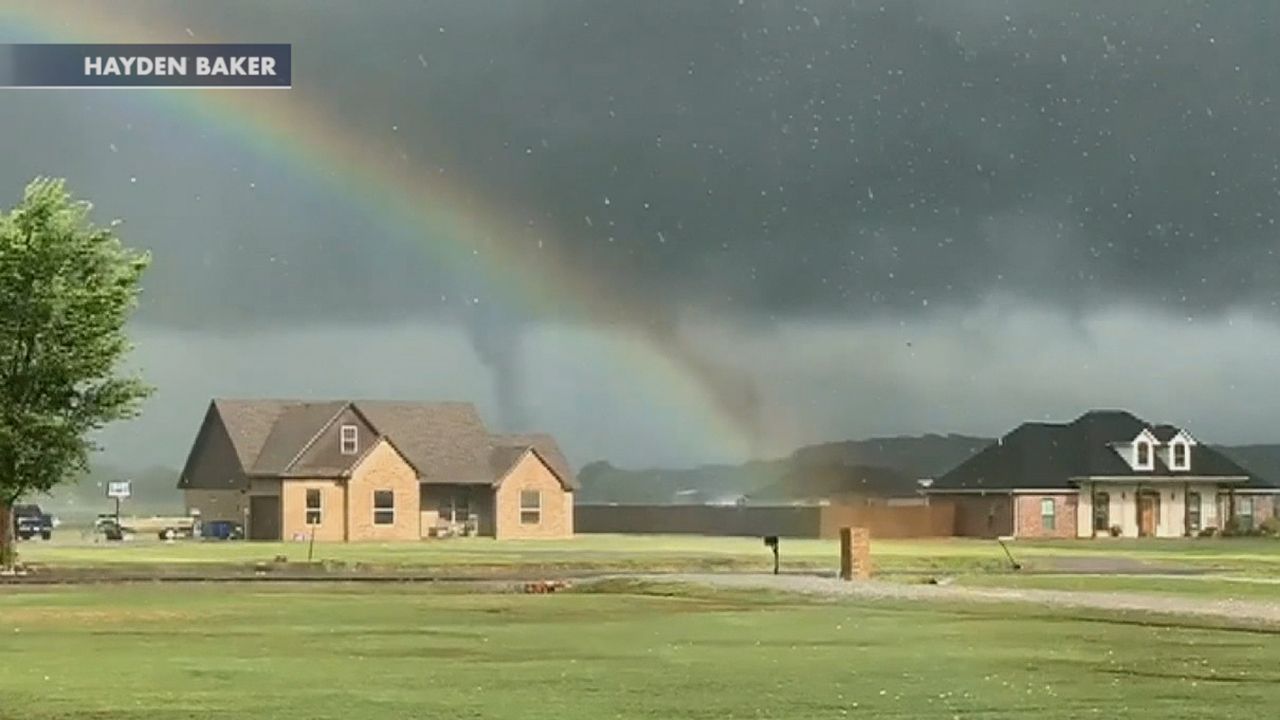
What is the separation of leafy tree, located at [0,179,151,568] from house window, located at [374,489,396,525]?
3135 centimetres

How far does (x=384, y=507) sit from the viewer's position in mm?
98312

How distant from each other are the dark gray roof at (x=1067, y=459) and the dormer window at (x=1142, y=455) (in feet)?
1.30

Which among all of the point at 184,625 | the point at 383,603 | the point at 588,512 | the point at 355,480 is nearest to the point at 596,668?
the point at 184,625

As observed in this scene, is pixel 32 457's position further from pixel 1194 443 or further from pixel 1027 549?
pixel 1194 443

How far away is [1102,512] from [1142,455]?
6096 mm

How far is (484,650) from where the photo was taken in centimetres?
3023

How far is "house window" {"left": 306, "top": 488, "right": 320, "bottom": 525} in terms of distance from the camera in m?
96.8

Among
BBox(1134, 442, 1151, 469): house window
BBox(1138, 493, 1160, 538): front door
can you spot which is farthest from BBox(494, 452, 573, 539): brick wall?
BBox(1134, 442, 1151, 469): house window

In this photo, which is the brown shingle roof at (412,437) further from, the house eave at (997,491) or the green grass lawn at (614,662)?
the green grass lawn at (614,662)

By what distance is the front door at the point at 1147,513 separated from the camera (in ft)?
341

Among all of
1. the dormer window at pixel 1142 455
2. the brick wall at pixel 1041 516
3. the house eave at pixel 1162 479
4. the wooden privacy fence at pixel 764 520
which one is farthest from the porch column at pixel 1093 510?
the wooden privacy fence at pixel 764 520

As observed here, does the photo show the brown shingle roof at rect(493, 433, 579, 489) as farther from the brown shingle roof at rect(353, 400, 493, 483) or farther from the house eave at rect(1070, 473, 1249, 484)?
the house eave at rect(1070, 473, 1249, 484)

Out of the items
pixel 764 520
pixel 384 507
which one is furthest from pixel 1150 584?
pixel 384 507

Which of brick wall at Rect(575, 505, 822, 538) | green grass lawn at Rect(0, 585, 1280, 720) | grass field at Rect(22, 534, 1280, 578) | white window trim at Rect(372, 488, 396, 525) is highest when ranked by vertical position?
white window trim at Rect(372, 488, 396, 525)
